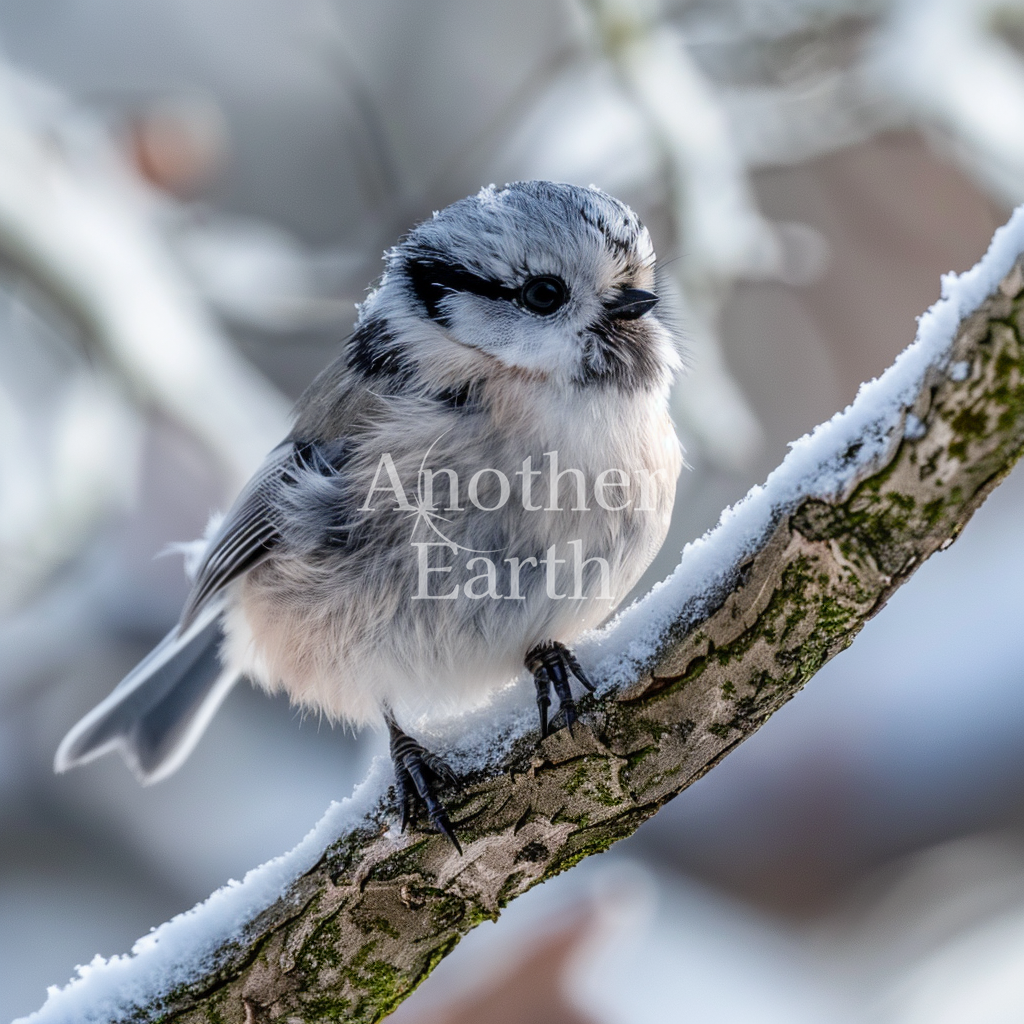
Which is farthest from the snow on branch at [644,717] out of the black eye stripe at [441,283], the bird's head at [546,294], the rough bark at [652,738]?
the black eye stripe at [441,283]

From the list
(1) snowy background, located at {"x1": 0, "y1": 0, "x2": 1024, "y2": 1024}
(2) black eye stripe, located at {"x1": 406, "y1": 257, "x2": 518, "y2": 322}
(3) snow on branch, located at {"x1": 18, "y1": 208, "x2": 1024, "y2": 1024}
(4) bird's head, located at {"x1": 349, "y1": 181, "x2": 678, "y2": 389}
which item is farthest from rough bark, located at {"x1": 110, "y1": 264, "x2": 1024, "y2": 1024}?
(1) snowy background, located at {"x1": 0, "y1": 0, "x2": 1024, "y2": 1024}

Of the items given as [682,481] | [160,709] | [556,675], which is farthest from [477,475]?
[682,481]

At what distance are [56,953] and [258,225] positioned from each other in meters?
2.57

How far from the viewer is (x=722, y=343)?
11.7 feet

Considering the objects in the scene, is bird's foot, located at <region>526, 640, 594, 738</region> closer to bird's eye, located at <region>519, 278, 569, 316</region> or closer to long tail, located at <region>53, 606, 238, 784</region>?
bird's eye, located at <region>519, 278, 569, 316</region>

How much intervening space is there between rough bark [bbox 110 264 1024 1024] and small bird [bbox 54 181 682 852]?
7cm

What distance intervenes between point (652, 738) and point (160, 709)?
106 centimetres

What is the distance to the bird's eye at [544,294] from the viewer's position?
3.95 feet

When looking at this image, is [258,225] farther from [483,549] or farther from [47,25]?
[483,549]

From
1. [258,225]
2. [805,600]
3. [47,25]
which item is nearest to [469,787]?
[805,600]

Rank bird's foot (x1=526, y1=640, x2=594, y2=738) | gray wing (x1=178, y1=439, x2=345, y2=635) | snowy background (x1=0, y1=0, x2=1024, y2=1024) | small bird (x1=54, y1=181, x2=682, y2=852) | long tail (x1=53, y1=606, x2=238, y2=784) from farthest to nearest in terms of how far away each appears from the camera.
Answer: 1. snowy background (x1=0, y1=0, x2=1024, y2=1024)
2. long tail (x1=53, y1=606, x2=238, y2=784)
3. gray wing (x1=178, y1=439, x2=345, y2=635)
4. small bird (x1=54, y1=181, x2=682, y2=852)
5. bird's foot (x1=526, y1=640, x2=594, y2=738)

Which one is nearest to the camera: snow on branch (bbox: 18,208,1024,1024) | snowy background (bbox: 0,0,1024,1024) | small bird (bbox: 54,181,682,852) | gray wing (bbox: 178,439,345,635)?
snow on branch (bbox: 18,208,1024,1024)

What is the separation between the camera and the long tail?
63.4 inches

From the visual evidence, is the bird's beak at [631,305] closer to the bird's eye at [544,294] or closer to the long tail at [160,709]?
the bird's eye at [544,294]
